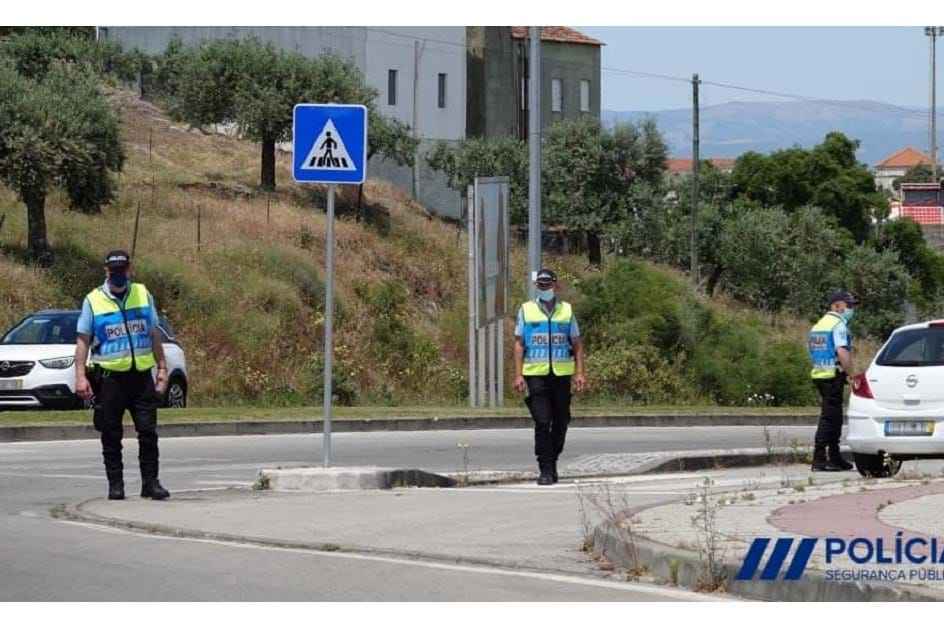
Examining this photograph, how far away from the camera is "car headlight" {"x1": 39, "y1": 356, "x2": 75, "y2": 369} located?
2712cm

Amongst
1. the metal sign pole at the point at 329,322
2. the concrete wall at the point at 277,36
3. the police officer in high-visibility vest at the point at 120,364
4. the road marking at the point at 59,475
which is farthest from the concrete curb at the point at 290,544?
the concrete wall at the point at 277,36

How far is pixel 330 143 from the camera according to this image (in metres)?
15.8

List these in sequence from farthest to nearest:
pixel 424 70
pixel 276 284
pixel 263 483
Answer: pixel 424 70
pixel 276 284
pixel 263 483

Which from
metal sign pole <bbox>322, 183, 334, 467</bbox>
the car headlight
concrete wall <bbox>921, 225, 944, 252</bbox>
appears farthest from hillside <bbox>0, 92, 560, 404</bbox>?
concrete wall <bbox>921, 225, 944, 252</bbox>

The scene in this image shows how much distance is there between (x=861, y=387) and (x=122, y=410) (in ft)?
23.9

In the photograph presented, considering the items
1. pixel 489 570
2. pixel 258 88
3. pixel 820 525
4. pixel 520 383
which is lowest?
pixel 489 570

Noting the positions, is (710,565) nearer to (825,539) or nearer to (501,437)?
(825,539)

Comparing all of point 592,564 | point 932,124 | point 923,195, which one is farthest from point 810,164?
point 592,564

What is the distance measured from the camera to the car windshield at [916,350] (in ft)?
57.5

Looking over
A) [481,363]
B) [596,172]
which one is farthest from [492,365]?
[596,172]

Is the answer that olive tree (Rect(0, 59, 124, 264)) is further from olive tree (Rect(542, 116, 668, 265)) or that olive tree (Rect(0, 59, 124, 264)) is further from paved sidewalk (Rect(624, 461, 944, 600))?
olive tree (Rect(542, 116, 668, 265))

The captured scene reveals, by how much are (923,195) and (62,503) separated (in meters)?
123

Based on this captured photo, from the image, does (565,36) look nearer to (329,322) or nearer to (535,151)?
(535,151)

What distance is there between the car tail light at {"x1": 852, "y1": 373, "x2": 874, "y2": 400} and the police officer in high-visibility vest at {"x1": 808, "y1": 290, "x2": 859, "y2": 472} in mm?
91
